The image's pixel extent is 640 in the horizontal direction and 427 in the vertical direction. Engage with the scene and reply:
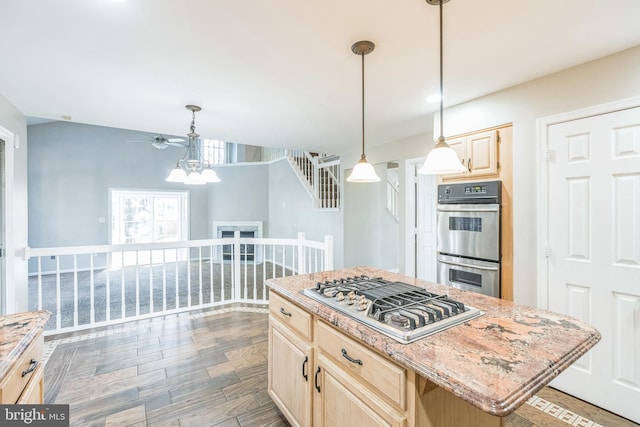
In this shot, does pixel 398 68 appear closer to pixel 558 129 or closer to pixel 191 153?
pixel 558 129

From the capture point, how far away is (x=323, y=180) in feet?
20.6

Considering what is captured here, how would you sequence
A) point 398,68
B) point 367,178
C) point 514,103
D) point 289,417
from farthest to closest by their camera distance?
point 514,103
point 398,68
point 367,178
point 289,417

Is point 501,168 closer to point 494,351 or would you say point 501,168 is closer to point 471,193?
point 471,193

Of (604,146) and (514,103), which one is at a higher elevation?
(514,103)

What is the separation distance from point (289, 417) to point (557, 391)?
2085 millimetres

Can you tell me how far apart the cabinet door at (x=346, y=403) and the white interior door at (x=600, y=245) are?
76.9 inches

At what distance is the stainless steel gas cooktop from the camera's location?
112cm

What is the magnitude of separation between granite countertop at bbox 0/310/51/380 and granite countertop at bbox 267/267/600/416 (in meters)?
1.10

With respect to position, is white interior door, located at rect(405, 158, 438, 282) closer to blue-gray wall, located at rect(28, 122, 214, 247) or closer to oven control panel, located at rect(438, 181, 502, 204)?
oven control panel, located at rect(438, 181, 502, 204)

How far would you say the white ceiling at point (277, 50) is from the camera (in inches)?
59.8

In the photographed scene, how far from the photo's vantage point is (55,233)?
21.7 feet

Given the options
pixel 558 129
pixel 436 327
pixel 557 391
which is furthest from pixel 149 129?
pixel 557 391

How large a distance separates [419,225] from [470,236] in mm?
1610

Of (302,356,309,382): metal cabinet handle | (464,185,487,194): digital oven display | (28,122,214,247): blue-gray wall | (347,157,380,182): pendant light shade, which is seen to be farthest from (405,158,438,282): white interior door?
(28,122,214,247): blue-gray wall
